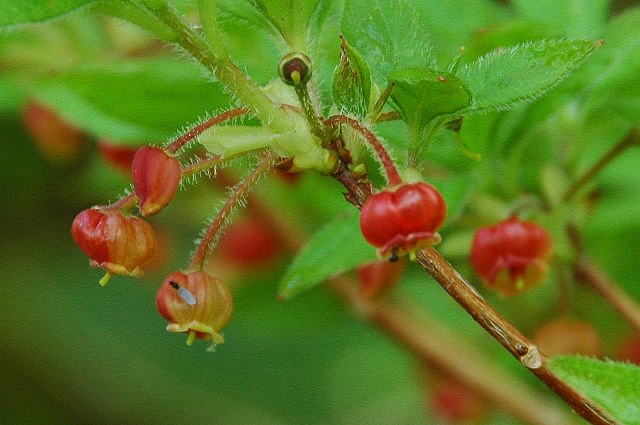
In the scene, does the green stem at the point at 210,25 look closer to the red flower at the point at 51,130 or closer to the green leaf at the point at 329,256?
the green leaf at the point at 329,256

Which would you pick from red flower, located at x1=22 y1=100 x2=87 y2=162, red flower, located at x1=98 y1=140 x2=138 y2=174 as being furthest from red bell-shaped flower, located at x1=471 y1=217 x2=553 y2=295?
red flower, located at x1=22 y1=100 x2=87 y2=162

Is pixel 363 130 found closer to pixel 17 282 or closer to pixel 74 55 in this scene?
pixel 74 55

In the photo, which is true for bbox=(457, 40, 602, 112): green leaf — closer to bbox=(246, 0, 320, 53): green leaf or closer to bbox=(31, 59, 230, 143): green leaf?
bbox=(246, 0, 320, 53): green leaf

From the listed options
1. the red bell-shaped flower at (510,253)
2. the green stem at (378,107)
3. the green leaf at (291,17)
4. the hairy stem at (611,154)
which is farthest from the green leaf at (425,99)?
the hairy stem at (611,154)

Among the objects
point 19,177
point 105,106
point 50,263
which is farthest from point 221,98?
point 50,263

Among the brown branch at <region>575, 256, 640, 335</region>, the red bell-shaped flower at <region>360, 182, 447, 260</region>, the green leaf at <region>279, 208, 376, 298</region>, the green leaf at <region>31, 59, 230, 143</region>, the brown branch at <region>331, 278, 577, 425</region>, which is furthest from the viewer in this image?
the brown branch at <region>331, 278, 577, 425</region>
